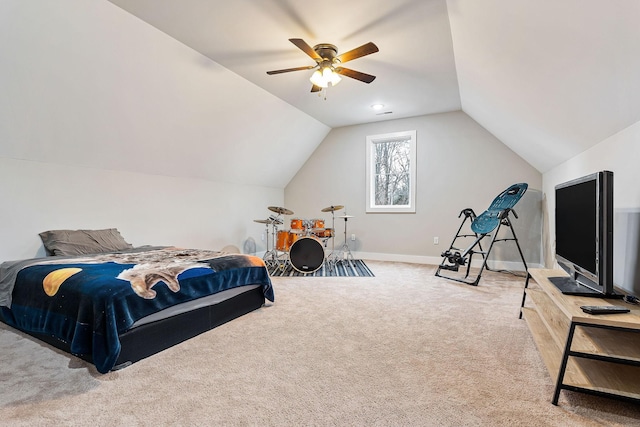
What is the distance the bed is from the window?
3616 mm

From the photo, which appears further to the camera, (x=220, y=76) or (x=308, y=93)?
(x=308, y=93)

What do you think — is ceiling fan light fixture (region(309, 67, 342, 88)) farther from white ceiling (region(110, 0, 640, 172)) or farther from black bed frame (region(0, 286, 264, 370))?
black bed frame (region(0, 286, 264, 370))

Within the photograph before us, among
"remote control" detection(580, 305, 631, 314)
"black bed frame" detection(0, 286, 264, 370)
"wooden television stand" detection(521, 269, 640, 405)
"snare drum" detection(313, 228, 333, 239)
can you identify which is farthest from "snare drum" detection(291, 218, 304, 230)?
"remote control" detection(580, 305, 631, 314)

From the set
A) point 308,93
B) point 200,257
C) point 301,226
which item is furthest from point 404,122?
point 200,257

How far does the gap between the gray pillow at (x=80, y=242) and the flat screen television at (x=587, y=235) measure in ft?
13.7

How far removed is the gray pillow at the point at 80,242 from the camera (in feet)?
10.7

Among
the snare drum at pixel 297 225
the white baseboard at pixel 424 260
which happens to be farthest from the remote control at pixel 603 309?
the snare drum at pixel 297 225

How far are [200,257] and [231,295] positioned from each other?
1.58 feet

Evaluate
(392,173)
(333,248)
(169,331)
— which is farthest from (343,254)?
(169,331)

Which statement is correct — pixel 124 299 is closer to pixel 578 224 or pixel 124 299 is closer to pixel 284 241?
pixel 578 224

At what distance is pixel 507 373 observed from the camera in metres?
1.94

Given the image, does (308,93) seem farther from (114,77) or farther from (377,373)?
(377,373)

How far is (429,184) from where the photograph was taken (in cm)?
574

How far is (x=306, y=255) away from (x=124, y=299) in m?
2.95
